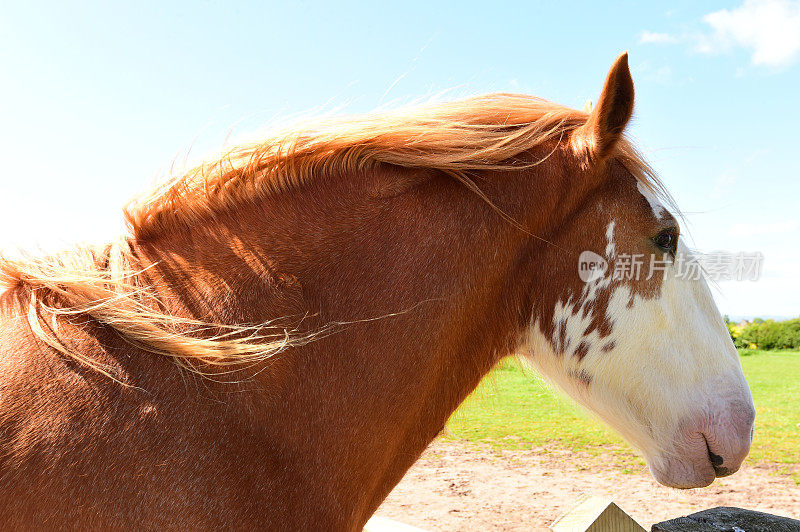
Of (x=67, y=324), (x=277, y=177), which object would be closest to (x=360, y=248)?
(x=277, y=177)

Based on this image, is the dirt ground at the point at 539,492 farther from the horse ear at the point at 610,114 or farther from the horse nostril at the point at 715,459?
the horse ear at the point at 610,114

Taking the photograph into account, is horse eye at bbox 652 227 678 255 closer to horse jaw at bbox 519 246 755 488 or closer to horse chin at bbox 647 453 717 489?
horse jaw at bbox 519 246 755 488

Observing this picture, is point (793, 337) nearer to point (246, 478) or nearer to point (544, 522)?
point (544, 522)

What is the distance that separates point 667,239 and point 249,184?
1.22 m

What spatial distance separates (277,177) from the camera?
58.2 inches

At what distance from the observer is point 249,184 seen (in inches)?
57.9

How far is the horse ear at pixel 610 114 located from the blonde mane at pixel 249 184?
0.36ft

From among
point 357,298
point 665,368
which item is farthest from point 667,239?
point 357,298

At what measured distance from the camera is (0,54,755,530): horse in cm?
118

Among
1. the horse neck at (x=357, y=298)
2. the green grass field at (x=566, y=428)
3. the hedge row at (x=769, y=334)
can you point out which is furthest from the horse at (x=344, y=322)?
the hedge row at (x=769, y=334)

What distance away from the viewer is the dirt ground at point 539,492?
517 cm

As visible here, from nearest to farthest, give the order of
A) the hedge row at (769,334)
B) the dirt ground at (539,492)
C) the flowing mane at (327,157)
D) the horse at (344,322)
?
the horse at (344,322) → the flowing mane at (327,157) → the dirt ground at (539,492) → the hedge row at (769,334)

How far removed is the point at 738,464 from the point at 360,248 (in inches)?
50.9

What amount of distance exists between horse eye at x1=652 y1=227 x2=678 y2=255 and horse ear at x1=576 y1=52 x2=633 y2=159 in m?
0.30
